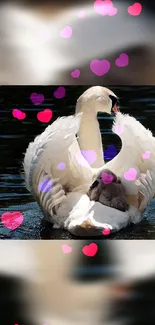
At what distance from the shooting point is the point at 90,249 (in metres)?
0.64

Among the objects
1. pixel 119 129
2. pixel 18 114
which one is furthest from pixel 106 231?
pixel 18 114

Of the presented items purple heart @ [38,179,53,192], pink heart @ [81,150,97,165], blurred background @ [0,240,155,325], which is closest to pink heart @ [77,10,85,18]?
blurred background @ [0,240,155,325]

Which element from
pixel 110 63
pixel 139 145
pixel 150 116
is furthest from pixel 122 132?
pixel 150 116

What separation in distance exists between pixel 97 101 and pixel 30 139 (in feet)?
2.62

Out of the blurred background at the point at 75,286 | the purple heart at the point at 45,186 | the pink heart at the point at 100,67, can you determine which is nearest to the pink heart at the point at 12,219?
the purple heart at the point at 45,186

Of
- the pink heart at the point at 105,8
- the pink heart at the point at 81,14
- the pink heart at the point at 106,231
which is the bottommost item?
the pink heart at the point at 106,231

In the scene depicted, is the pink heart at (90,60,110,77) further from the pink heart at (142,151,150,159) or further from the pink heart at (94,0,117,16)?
the pink heart at (142,151,150,159)

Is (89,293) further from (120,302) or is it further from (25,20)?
(25,20)

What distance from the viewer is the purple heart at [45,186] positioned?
4.59 feet

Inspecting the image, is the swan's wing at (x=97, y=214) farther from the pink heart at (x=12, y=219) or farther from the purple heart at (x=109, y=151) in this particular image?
the purple heart at (x=109, y=151)

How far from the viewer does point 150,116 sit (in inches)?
112

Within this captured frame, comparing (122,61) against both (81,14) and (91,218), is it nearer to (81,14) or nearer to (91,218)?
(81,14)

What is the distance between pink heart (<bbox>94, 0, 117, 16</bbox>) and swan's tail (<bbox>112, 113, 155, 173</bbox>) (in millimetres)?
932

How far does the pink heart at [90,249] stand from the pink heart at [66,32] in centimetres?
24
